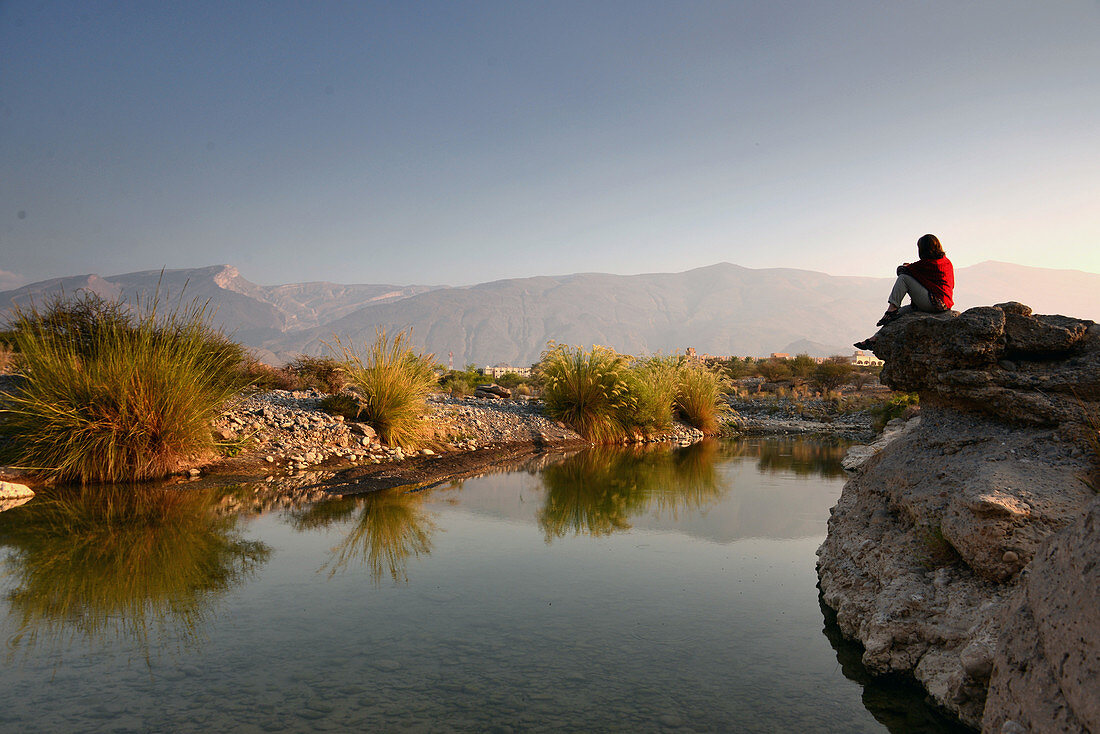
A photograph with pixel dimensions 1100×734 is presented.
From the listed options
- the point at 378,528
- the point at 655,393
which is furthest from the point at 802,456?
the point at 378,528

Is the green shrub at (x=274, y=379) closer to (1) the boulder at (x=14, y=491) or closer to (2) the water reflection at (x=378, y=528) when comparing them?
(1) the boulder at (x=14, y=491)

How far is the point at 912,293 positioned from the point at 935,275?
0.78 feet

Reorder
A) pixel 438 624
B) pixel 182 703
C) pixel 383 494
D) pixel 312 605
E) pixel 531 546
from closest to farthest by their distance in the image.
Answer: pixel 182 703 → pixel 438 624 → pixel 312 605 → pixel 531 546 → pixel 383 494

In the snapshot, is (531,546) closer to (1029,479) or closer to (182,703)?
(182,703)

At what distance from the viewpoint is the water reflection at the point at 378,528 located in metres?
5.54

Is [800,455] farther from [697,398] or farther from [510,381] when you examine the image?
[510,381]

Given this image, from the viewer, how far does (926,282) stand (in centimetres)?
548

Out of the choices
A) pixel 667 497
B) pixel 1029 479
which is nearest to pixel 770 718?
pixel 1029 479

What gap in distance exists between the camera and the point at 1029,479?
11.7ft

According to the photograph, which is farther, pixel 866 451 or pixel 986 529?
pixel 866 451

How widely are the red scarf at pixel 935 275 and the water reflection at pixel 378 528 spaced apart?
17.2 ft

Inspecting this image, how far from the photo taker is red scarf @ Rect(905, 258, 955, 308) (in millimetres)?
5430

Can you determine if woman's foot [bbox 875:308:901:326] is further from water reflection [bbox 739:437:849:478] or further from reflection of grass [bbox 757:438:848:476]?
reflection of grass [bbox 757:438:848:476]

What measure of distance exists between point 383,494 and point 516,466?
3861mm
